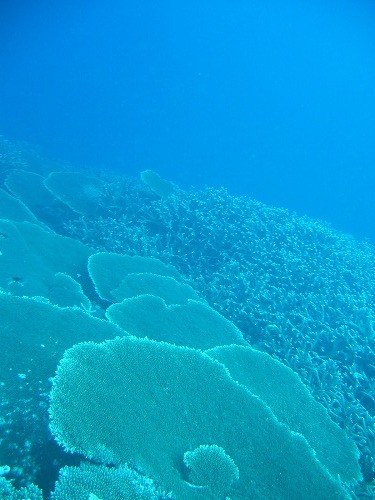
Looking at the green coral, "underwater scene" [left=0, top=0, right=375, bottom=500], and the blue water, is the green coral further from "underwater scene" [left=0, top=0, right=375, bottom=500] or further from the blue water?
the blue water

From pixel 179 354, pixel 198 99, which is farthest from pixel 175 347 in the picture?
pixel 198 99

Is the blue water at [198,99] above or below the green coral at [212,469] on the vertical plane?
above

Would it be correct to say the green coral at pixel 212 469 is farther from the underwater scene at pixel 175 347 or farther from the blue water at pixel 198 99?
the blue water at pixel 198 99

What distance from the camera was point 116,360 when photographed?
360 cm

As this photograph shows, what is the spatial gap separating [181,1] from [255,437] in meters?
193

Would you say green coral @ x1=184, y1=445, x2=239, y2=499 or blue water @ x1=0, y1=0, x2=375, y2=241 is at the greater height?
blue water @ x1=0, y1=0, x2=375, y2=241

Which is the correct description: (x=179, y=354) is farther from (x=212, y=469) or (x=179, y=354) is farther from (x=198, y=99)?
(x=198, y=99)

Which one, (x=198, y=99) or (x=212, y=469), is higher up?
(x=198, y=99)

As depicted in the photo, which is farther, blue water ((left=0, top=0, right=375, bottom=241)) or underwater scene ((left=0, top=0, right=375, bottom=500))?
blue water ((left=0, top=0, right=375, bottom=241))

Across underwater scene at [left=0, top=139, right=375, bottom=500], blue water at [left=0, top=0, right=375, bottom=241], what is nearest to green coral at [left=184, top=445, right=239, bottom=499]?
underwater scene at [left=0, top=139, right=375, bottom=500]

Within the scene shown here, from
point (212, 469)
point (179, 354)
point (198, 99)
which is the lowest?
point (212, 469)

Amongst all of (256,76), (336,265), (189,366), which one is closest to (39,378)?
(189,366)

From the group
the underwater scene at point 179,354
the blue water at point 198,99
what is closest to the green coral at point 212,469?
the underwater scene at point 179,354

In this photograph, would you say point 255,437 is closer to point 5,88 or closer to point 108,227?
point 108,227
